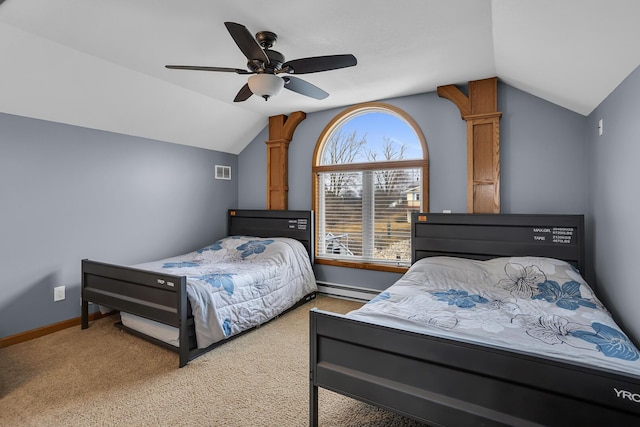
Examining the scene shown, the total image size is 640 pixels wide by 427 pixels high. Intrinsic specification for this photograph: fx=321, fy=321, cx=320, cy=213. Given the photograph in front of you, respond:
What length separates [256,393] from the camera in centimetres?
210

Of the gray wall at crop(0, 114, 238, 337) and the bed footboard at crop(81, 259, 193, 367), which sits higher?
the gray wall at crop(0, 114, 238, 337)

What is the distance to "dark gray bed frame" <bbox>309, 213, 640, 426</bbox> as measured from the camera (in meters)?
1.04

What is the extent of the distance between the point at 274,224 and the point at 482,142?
268cm

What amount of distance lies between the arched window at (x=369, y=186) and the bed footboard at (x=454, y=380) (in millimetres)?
2315

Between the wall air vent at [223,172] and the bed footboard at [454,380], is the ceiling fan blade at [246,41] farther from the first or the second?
the wall air vent at [223,172]

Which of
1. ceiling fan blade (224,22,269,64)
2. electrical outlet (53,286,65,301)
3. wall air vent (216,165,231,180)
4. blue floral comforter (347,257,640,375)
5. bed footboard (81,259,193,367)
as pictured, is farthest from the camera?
wall air vent (216,165,231,180)

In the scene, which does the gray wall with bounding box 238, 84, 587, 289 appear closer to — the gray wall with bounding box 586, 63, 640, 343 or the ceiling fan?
the gray wall with bounding box 586, 63, 640, 343

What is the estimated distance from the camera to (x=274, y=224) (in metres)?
4.38

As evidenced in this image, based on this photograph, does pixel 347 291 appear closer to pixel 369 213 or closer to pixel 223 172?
pixel 369 213

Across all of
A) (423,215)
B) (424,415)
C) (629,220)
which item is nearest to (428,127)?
(423,215)

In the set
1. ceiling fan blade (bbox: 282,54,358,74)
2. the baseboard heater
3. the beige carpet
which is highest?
ceiling fan blade (bbox: 282,54,358,74)

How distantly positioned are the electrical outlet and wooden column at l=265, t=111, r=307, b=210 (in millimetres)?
2453

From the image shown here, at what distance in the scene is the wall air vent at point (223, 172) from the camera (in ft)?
15.3

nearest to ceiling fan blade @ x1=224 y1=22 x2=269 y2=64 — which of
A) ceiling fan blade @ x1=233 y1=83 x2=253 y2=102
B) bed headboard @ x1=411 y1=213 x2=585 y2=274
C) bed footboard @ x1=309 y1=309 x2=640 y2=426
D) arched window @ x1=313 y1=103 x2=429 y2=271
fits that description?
ceiling fan blade @ x1=233 y1=83 x2=253 y2=102
